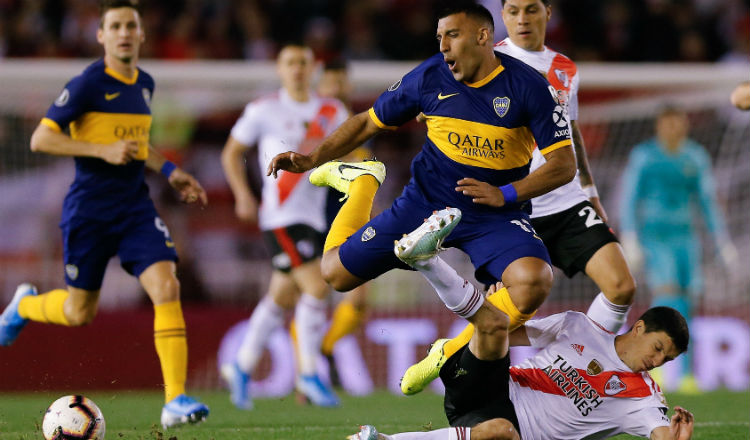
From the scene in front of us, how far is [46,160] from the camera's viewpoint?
10766 millimetres

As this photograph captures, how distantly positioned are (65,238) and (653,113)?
7505mm

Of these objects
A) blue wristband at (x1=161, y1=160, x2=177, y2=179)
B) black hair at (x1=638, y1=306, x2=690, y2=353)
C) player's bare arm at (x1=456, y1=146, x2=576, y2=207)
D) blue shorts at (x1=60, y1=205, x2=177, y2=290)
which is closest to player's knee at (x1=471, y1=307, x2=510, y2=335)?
player's bare arm at (x1=456, y1=146, x2=576, y2=207)

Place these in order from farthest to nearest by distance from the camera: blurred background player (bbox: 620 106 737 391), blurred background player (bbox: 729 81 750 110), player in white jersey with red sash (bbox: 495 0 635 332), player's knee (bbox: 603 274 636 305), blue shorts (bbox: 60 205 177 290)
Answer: blurred background player (bbox: 620 106 737 391) → blue shorts (bbox: 60 205 177 290) → player in white jersey with red sash (bbox: 495 0 635 332) → player's knee (bbox: 603 274 636 305) → blurred background player (bbox: 729 81 750 110)

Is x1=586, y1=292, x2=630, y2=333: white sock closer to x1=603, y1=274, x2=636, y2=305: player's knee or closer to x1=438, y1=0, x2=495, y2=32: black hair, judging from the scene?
x1=603, y1=274, x2=636, y2=305: player's knee

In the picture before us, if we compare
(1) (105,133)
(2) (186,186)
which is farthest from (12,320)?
(2) (186,186)

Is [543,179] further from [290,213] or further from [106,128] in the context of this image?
[290,213]

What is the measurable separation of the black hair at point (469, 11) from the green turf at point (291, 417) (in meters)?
2.13

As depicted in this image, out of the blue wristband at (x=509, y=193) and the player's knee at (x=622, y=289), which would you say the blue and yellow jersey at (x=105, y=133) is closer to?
the blue wristband at (x=509, y=193)

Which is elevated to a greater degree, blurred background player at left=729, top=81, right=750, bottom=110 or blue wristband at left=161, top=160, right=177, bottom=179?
blurred background player at left=729, top=81, right=750, bottom=110

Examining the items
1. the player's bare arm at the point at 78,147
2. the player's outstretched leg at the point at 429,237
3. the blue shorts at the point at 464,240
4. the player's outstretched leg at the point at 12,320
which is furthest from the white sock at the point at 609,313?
the player's outstretched leg at the point at 12,320

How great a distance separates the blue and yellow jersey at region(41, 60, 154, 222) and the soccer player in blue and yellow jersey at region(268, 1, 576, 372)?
1.58 meters

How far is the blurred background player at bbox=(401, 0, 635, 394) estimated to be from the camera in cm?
596

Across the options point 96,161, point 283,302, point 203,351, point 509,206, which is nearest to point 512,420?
point 509,206

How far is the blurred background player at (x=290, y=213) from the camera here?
27.1ft
